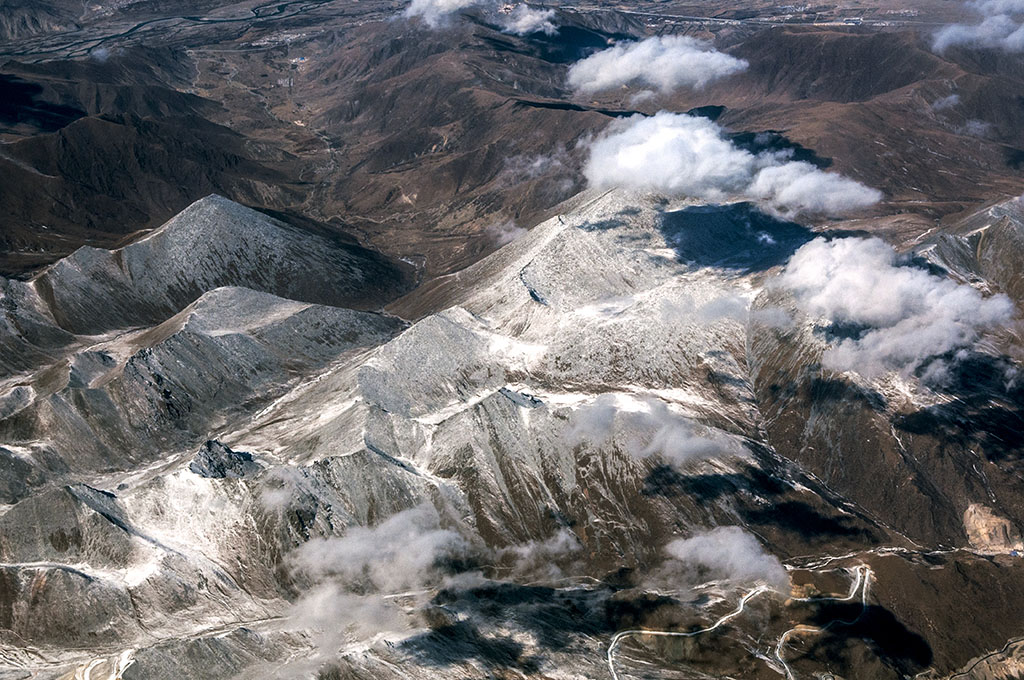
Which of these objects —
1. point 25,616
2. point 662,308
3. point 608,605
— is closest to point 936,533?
point 608,605

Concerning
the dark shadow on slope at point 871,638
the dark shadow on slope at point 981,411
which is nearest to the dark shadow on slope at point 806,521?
the dark shadow on slope at point 871,638

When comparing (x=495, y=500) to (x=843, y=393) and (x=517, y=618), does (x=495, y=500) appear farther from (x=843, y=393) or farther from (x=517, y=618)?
(x=843, y=393)

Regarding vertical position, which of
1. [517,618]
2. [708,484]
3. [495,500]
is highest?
[495,500]

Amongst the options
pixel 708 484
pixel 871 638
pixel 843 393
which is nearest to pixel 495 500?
pixel 708 484

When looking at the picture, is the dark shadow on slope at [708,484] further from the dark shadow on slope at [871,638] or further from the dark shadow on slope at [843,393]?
the dark shadow on slope at [871,638]

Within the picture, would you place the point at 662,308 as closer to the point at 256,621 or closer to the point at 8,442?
the point at 256,621

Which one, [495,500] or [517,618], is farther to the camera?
[495,500]
